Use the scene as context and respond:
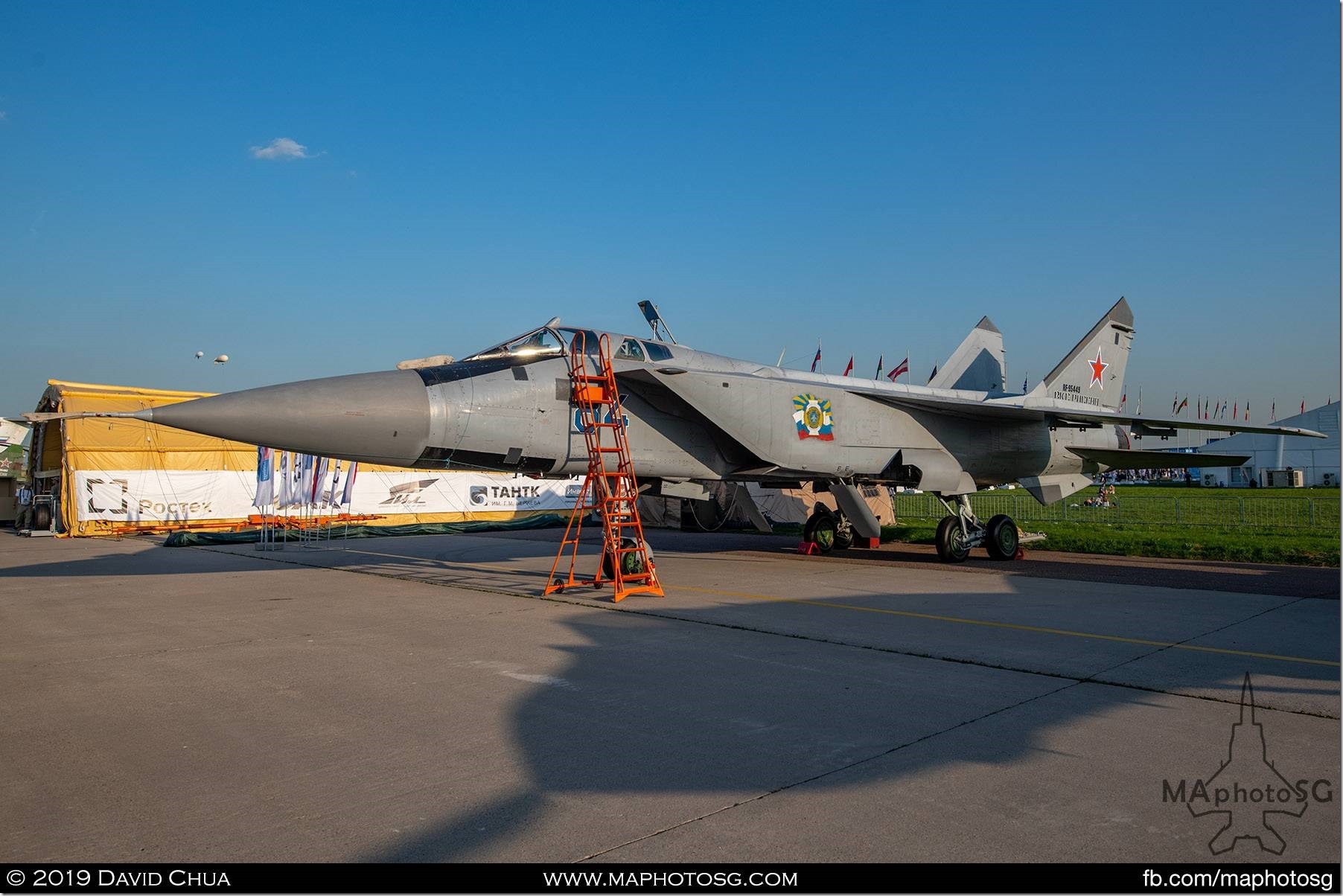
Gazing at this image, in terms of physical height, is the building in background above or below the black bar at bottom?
above

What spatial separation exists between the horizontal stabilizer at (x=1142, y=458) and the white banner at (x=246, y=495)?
1233 centimetres

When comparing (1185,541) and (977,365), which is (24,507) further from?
(1185,541)

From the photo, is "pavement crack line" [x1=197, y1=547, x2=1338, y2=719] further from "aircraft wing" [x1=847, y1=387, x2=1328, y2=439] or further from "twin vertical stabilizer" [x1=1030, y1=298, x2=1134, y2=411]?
"twin vertical stabilizer" [x1=1030, y1=298, x2=1134, y2=411]

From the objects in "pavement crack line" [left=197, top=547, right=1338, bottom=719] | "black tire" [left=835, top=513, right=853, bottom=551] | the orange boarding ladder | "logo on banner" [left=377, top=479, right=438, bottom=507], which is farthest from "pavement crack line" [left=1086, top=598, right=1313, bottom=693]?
"logo on banner" [left=377, top=479, right=438, bottom=507]

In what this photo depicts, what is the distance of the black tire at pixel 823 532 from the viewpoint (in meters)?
16.2

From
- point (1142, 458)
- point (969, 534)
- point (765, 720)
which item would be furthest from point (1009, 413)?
point (765, 720)

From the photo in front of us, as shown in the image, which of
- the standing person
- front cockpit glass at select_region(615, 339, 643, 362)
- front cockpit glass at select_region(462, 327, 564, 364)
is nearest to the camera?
front cockpit glass at select_region(462, 327, 564, 364)

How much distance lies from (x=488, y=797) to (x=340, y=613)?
18.9ft

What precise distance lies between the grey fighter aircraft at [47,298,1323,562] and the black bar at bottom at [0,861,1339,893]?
543cm

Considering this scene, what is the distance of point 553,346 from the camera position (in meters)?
10.2

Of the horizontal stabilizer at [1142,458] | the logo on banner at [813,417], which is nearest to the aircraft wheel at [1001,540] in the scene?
the horizontal stabilizer at [1142,458]

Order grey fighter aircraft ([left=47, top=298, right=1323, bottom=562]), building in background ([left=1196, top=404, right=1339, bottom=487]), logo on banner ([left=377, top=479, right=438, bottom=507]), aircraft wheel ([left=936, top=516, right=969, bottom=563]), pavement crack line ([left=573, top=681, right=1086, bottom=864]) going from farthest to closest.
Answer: building in background ([left=1196, top=404, right=1339, bottom=487]), logo on banner ([left=377, top=479, right=438, bottom=507]), aircraft wheel ([left=936, top=516, right=969, bottom=563]), grey fighter aircraft ([left=47, top=298, right=1323, bottom=562]), pavement crack line ([left=573, top=681, right=1086, bottom=864])

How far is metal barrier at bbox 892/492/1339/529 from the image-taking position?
2212cm

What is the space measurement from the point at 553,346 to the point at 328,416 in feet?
9.64
